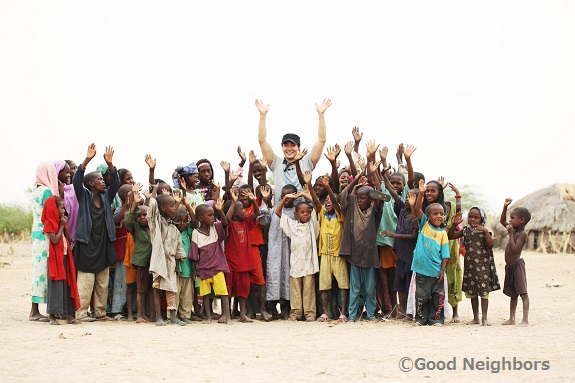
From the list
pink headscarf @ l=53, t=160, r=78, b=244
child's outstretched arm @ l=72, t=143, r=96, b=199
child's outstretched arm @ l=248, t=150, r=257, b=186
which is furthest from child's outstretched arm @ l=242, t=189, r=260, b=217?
pink headscarf @ l=53, t=160, r=78, b=244

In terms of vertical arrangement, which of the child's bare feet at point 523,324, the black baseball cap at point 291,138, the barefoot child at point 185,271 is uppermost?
the black baseball cap at point 291,138

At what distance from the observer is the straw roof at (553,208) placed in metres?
23.5

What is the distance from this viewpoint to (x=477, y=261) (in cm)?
868

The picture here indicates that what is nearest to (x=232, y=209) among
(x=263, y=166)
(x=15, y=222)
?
(x=263, y=166)

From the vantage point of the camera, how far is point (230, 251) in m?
8.98

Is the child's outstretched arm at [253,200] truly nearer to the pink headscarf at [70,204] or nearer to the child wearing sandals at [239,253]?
the child wearing sandals at [239,253]

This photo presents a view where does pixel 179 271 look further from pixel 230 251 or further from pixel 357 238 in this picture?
pixel 357 238

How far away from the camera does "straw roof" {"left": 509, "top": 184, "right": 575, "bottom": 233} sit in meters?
23.5

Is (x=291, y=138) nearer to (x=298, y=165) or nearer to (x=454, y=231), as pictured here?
(x=298, y=165)

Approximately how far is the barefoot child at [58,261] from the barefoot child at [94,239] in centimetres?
22

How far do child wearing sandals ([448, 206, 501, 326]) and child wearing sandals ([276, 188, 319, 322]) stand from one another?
175 cm

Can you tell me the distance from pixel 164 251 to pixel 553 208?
18698 mm

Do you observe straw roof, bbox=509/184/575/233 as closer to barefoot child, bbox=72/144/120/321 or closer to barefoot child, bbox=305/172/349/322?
barefoot child, bbox=305/172/349/322

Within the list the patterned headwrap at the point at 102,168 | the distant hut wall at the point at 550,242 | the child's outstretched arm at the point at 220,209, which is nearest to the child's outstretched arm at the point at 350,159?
the child's outstretched arm at the point at 220,209
